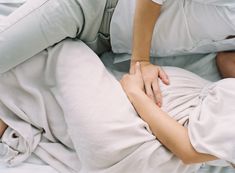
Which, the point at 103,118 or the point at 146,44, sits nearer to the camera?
the point at 103,118

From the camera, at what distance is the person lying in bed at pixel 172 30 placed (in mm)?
1026

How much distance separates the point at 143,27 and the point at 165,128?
0.33 m

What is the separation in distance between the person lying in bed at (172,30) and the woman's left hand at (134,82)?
16 millimetres

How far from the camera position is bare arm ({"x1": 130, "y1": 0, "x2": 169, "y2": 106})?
103 cm

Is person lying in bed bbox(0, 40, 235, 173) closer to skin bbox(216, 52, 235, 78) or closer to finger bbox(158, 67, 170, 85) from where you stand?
finger bbox(158, 67, 170, 85)

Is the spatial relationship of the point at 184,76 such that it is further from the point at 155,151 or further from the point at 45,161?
the point at 45,161

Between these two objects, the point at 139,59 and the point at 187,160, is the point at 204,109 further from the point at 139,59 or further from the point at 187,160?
the point at 139,59

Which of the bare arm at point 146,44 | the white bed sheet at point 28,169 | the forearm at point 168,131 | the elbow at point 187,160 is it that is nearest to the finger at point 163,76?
the bare arm at point 146,44

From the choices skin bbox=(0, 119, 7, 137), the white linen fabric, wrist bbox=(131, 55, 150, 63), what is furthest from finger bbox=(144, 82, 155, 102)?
skin bbox=(0, 119, 7, 137)

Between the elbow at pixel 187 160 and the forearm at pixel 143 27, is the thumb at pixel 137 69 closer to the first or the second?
the forearm at pixel 143 27

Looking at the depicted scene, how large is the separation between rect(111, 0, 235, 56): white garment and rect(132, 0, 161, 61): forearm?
1.4 inches

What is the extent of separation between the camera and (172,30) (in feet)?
3.58

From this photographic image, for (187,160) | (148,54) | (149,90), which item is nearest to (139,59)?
(148,54)

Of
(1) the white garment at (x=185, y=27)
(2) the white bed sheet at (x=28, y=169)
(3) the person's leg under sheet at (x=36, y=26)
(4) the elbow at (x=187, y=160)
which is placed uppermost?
(3) the person's leg under sheet at (x=36, y=26)
